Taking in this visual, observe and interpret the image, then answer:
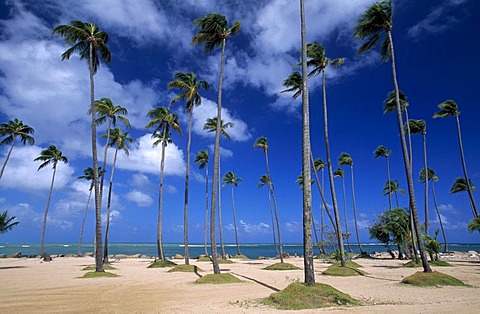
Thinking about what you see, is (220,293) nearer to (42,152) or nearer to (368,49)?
(368,49)

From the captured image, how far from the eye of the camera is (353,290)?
14.4 m

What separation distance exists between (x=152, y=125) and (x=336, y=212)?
21.0 metres

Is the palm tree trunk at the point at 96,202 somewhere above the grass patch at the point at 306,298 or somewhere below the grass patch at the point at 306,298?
above

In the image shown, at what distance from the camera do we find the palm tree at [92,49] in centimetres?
2181

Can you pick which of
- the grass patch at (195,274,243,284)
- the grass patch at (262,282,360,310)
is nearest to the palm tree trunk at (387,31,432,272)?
the grass patch at (262,282,360,310)

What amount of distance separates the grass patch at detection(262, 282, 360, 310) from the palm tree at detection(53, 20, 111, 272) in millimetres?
15081

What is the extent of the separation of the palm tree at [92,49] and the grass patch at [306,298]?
15.1 m

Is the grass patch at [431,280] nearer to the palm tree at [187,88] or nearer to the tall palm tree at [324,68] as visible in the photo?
the tall palm tree at [324,68]

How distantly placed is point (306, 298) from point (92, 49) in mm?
22718

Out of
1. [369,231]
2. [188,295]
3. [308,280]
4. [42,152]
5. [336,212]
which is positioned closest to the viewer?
[308,280]

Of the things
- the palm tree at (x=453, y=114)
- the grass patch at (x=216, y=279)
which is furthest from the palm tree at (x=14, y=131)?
the palm tree at (x=453, y=114)

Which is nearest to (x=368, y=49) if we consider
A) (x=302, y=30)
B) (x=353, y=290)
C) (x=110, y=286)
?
(x=302, y=30)

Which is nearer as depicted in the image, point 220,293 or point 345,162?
point 220,293

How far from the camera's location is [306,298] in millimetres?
10625
